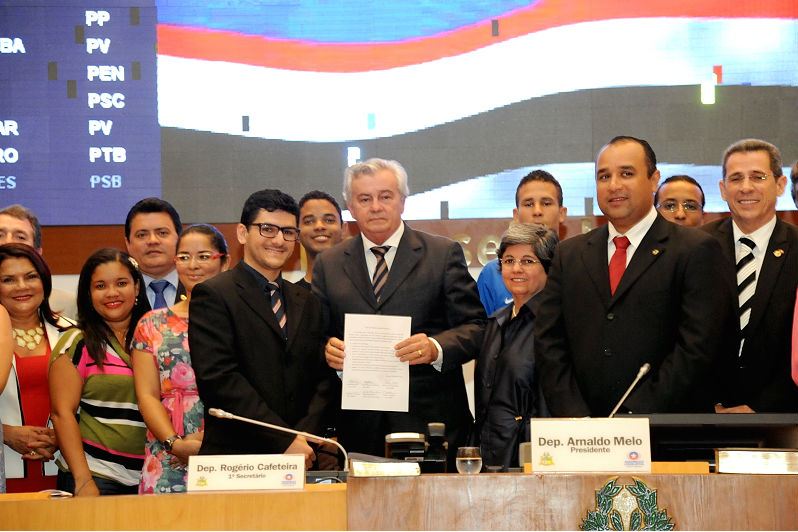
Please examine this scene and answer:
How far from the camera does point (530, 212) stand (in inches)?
165

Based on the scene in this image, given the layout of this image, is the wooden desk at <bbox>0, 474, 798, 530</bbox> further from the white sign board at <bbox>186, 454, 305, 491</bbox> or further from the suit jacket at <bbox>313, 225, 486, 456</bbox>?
the suit jacket at <bbox>313, 225, 486, 456</bbox>

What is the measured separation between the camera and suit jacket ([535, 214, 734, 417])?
9.51ft

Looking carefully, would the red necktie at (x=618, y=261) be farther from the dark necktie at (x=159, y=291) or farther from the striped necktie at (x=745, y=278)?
the dark necktie at (x=159, y=291)

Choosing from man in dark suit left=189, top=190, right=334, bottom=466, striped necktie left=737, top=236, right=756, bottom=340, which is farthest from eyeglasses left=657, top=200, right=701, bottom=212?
man in dark suit left=189, top=190, right=334, bottom=466

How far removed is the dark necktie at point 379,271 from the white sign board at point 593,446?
4.94 feet

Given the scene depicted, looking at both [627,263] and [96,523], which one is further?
[627,263]

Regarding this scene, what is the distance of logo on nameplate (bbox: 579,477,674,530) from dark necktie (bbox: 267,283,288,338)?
1608 millimetres

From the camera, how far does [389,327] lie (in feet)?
10.5

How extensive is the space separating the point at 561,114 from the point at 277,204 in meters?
2.32

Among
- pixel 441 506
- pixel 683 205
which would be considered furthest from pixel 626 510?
pixel 683 205

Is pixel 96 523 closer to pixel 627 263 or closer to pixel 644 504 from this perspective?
pixel 644 504

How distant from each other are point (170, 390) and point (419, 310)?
3.29ft

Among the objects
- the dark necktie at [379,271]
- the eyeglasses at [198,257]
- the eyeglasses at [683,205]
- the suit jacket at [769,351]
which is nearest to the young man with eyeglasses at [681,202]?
the eyeglasses at [683,205]

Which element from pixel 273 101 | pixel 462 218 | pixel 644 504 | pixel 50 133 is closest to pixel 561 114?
pixel 462 218
